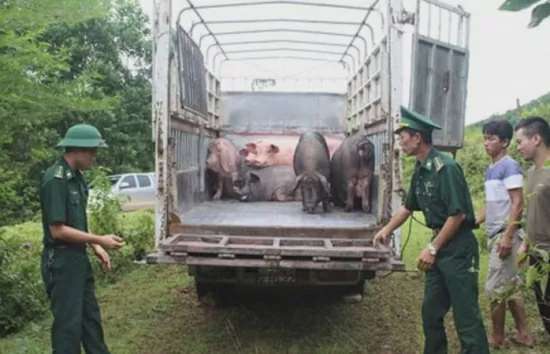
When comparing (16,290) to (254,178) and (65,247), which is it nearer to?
(65,247)

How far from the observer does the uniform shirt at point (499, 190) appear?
418 cm

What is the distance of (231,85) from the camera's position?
872 cm

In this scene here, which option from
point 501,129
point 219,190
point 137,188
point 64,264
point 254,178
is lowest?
point 137,188

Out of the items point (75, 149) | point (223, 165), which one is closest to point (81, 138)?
point (75, 149)

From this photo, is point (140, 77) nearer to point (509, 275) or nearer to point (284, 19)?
point (284, 19)

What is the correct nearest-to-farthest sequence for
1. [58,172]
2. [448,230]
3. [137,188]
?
1. [448,230]
2. [58,172]
3. [137,188]

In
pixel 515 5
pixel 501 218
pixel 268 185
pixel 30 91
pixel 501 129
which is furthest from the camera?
pixel 268 185

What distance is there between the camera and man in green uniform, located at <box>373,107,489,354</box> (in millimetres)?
3506

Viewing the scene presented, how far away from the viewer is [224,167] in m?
6.37

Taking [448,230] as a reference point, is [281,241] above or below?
below

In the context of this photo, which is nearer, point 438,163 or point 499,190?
point 438,163

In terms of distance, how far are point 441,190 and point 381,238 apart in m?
0.57

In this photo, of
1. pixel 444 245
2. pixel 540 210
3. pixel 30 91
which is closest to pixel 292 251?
pixel 444 245

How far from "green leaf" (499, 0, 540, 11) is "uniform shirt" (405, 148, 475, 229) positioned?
7.15 ft
